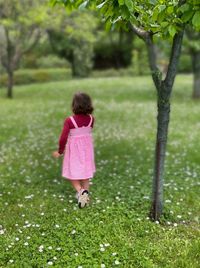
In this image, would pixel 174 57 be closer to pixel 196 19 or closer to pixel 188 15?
pixel 188 15

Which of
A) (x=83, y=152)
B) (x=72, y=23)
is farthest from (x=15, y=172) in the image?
(x=72, y=23)

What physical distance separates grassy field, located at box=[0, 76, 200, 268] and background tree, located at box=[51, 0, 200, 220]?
0.74m

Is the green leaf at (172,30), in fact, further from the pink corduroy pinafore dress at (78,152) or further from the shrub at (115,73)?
the shrub at (115,73)

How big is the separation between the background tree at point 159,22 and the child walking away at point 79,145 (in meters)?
1.33

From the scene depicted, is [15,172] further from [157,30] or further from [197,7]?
[197,7]

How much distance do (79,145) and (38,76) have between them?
1284 inches

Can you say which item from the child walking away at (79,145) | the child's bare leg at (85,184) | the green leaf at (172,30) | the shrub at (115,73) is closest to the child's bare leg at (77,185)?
the child walking away at (79,145)

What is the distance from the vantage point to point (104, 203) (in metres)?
8.05

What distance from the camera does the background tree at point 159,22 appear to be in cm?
566

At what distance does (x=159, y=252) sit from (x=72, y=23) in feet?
69.2

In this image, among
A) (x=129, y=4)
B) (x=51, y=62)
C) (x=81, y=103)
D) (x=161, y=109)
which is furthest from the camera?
(x=51, y=62)

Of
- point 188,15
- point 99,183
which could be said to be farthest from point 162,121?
Result: point 99,183

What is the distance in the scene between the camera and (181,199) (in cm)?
839

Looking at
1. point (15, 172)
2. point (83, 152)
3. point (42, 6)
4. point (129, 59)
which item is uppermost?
point (42, 6)
